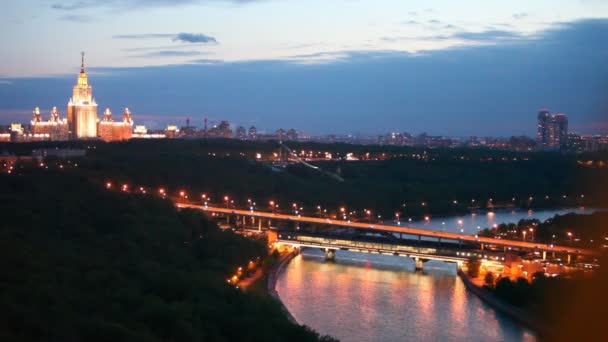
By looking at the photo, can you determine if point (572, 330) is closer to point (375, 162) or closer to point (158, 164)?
point (158, 164)

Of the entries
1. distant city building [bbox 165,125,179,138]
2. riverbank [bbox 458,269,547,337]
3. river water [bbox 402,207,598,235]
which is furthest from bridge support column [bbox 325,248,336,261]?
distant city building [bbox 165,125,179,138]

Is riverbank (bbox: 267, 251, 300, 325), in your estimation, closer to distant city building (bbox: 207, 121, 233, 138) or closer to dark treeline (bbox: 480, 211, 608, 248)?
dark treeline (bbox: 480, 211, 608, 248)

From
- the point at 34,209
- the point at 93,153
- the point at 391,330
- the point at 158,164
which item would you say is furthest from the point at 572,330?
the point at 93,153

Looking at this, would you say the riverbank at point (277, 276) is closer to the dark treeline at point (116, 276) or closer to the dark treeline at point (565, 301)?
the dark treeline at point (116, 276)

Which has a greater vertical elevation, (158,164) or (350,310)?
(158,164)

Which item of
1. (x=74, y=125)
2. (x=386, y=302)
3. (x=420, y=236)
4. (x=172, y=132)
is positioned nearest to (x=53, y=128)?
(x=74, y=125)

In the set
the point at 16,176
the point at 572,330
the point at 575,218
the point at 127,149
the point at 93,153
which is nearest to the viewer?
the point at 572,330

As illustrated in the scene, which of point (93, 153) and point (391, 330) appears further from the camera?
point (93, 153)

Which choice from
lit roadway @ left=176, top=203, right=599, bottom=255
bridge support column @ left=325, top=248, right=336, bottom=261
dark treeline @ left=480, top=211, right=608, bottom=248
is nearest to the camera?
lit roadway @ left=176, top=203, right=599, bottom=255
